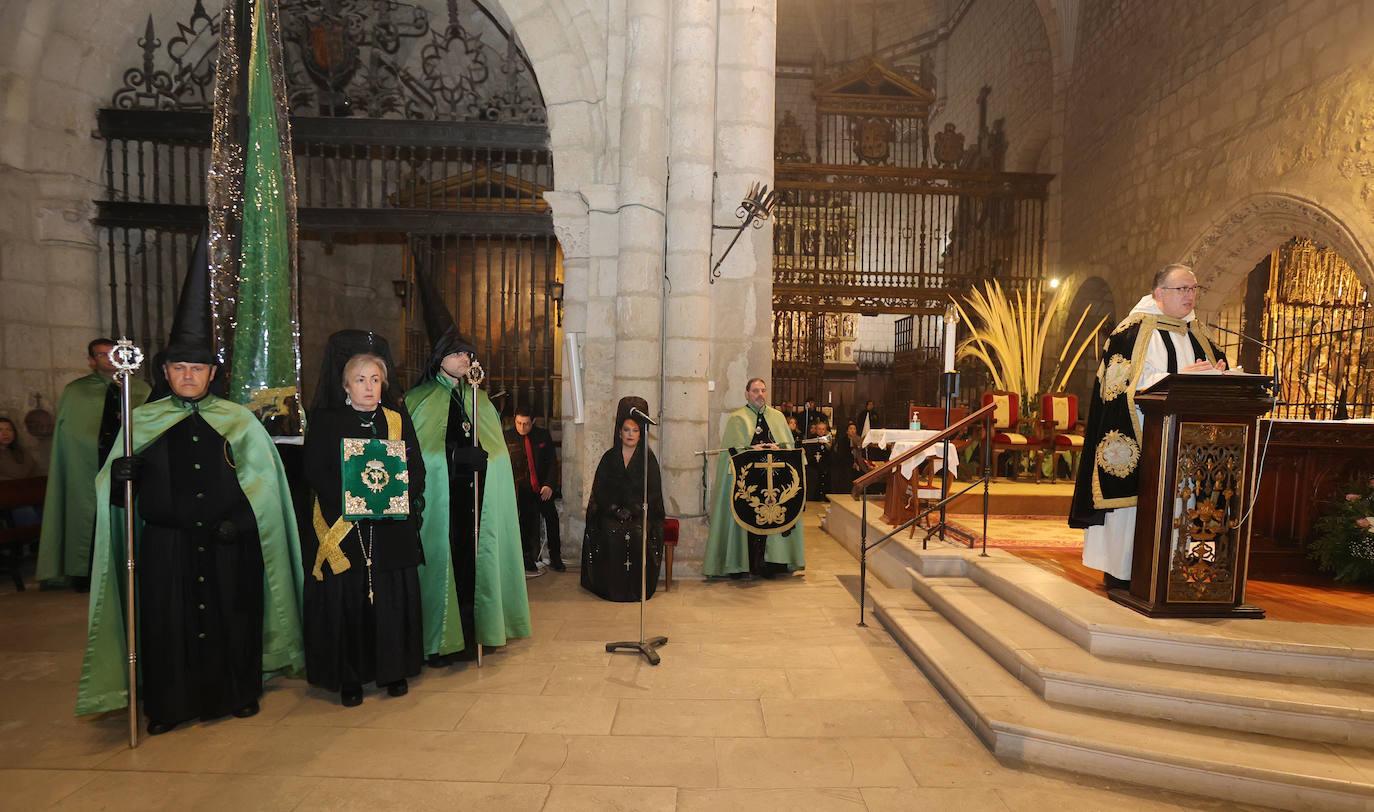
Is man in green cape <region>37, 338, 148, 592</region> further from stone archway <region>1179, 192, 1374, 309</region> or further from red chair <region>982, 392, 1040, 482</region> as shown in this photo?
stone archway <region>1179, 192, 1374, 309</region>

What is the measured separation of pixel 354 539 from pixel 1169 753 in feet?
12.5

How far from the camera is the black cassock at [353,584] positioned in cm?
330

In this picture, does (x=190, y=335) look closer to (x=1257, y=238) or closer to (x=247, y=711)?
(x=247, y=711)

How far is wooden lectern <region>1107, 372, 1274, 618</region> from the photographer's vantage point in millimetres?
3354

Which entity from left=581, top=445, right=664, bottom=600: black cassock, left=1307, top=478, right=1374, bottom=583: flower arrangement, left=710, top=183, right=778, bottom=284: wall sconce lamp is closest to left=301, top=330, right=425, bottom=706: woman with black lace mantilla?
left=581, top=445, right=664, bottom=600: black cassock

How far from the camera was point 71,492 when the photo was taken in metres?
5.31

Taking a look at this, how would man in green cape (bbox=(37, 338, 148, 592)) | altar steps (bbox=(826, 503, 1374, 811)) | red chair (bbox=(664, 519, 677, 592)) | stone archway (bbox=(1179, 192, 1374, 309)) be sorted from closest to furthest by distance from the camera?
1. altar steps (bbox=(826, 503, 1374, 811))
2. man in green cape (bbox=(37, 338, 148, 592))
3. red chair (bbox=(664, 519, 677, 592))
4. stone archway (bbox=(1179, 192, 1374, 309))

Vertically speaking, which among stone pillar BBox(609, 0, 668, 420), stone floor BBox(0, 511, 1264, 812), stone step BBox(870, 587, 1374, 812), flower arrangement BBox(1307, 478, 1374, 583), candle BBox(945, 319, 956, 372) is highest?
stone pillar BBox(609, 0, 668, 420)

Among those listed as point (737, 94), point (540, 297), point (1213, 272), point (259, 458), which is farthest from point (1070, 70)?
point (259, 458)

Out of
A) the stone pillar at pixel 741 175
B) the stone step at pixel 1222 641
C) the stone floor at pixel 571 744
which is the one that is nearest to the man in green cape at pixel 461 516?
the stone floor at pixel 571 744

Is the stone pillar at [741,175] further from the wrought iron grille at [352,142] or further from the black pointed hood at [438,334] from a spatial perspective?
the black pointed hood at [438,334]

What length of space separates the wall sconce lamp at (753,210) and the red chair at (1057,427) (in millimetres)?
4504

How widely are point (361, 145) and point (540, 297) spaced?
11.3 feet

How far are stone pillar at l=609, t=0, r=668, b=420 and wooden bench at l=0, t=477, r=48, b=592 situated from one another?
195 inches
